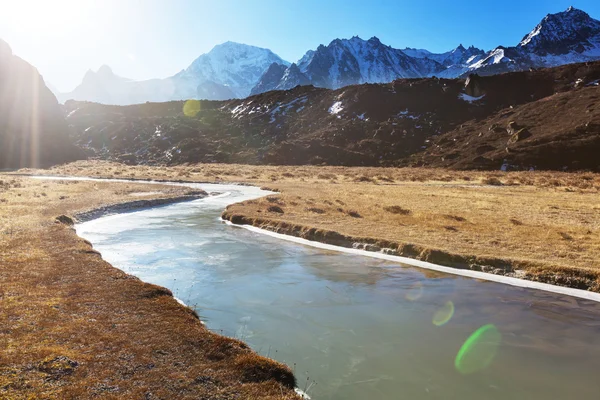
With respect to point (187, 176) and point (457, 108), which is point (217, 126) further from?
point (457, 108)

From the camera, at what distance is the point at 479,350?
12648mm

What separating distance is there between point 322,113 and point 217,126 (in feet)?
170

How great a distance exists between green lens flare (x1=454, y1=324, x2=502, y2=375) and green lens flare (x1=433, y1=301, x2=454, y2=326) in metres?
1.30

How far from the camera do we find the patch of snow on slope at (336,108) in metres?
159

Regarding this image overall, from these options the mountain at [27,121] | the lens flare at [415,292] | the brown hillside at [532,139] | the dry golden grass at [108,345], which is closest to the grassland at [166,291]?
the dry golden grass at [108,345]

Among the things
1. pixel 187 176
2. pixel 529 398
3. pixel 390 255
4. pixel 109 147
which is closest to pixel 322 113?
pixel 187 176

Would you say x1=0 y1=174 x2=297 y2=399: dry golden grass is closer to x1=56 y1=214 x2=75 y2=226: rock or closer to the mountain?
x1=56 y1=214 x2=75 y2=226: rock

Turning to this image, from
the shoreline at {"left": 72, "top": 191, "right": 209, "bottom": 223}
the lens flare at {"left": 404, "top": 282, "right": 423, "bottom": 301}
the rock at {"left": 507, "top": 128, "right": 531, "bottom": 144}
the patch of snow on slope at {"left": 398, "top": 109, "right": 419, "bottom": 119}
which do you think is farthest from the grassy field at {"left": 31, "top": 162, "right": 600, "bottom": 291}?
the patch of snow on slope at {"left": 398, "top": 109, "right": 419, "bottom": 119}

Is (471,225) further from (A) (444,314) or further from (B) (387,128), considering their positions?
(B) (387,128)

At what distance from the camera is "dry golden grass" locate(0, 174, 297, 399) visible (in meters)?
8.81

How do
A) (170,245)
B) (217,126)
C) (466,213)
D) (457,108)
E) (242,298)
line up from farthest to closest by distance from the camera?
(217,126)
(457,108)
(466,213)
(170,245)
(242,298)

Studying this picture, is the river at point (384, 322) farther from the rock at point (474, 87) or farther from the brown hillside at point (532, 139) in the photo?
the rock at point (474, 87)

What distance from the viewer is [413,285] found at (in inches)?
746

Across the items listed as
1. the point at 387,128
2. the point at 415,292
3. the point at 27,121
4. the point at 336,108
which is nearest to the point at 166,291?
the point at 415,292
